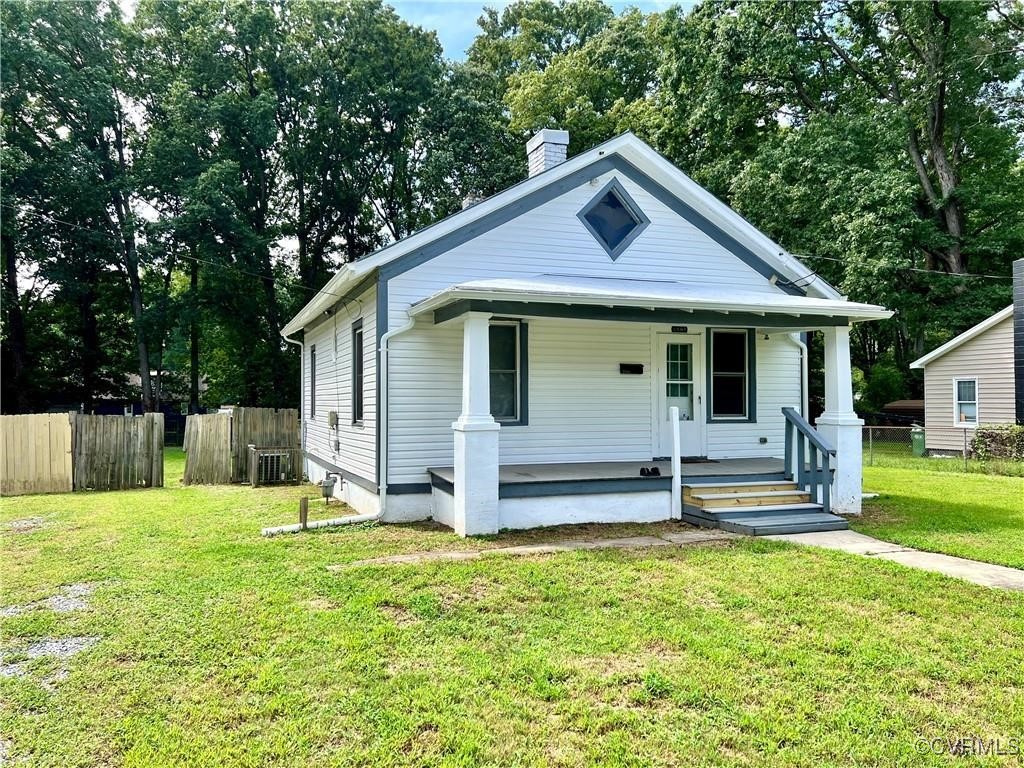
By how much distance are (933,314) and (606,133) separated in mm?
13550

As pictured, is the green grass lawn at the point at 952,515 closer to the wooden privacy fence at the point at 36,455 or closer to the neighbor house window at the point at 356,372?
the neighbor house window at the point at 356,372

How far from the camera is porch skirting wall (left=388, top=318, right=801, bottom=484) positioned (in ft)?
28.1

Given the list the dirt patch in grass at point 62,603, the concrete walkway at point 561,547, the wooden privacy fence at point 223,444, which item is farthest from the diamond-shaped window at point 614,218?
the wooden privacy fence at point 223,444

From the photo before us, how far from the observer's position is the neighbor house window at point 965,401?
61.2 feet

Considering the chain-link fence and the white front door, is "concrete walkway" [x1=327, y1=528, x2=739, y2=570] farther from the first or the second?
the chain-link fence

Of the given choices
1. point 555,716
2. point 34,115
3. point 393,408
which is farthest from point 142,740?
point 34,115

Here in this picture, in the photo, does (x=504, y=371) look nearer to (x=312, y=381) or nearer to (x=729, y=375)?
(x=729, y=375)

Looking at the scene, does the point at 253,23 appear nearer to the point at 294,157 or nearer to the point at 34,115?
the point at 294,157

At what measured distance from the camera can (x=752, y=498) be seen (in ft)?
27.4

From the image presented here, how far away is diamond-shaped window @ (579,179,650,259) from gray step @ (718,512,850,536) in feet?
13.8

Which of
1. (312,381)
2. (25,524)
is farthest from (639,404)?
(25,524)

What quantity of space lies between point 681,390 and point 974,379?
43.0ft

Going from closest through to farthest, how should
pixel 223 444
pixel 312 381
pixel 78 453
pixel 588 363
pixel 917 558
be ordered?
pixel 917 558 → pixel 588 363 → pixel 78 453 → pixel 223 444 → pixel 312 381

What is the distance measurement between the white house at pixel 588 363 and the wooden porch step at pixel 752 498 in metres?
0.03
